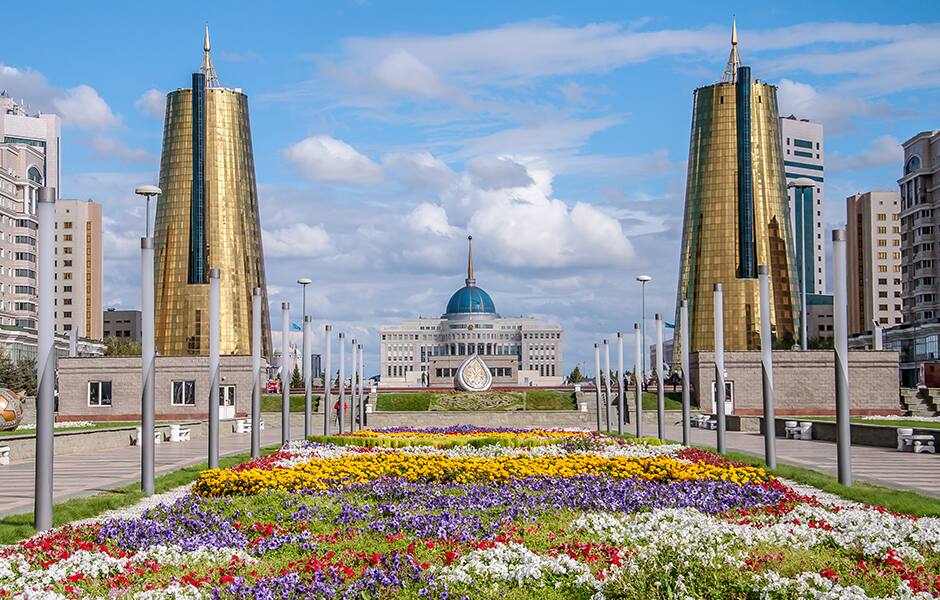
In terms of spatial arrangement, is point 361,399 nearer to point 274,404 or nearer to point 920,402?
point 274,404

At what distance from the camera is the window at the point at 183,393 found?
59.3 metres

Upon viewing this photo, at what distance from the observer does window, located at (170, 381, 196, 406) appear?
195 ft

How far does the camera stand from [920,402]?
2215 inches

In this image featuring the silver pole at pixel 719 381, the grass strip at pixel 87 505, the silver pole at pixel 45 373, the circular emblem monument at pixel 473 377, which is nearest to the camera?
the grass strip at pixel 87 505

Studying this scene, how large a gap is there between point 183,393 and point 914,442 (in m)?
40.3

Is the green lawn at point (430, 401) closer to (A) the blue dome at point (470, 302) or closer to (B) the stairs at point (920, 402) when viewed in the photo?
(B) the stairs at point (920, 402)

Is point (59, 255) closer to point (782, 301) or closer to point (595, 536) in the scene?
point (782, 301)

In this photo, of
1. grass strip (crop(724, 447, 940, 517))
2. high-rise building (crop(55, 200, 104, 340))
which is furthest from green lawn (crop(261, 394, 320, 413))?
high-rise building (crop(55, 200, 104, 340))

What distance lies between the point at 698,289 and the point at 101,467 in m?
45.5

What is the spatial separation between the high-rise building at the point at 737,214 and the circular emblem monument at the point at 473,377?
11.7 meters

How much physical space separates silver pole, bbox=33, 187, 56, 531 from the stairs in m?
48.1

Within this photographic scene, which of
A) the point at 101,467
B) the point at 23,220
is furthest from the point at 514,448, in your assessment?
the point at 23,220

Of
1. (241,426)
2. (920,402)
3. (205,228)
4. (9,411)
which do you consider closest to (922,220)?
(920,402)

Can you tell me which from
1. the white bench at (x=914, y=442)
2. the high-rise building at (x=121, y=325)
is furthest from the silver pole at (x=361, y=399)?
the high-rise building at (x=121, y=325)
